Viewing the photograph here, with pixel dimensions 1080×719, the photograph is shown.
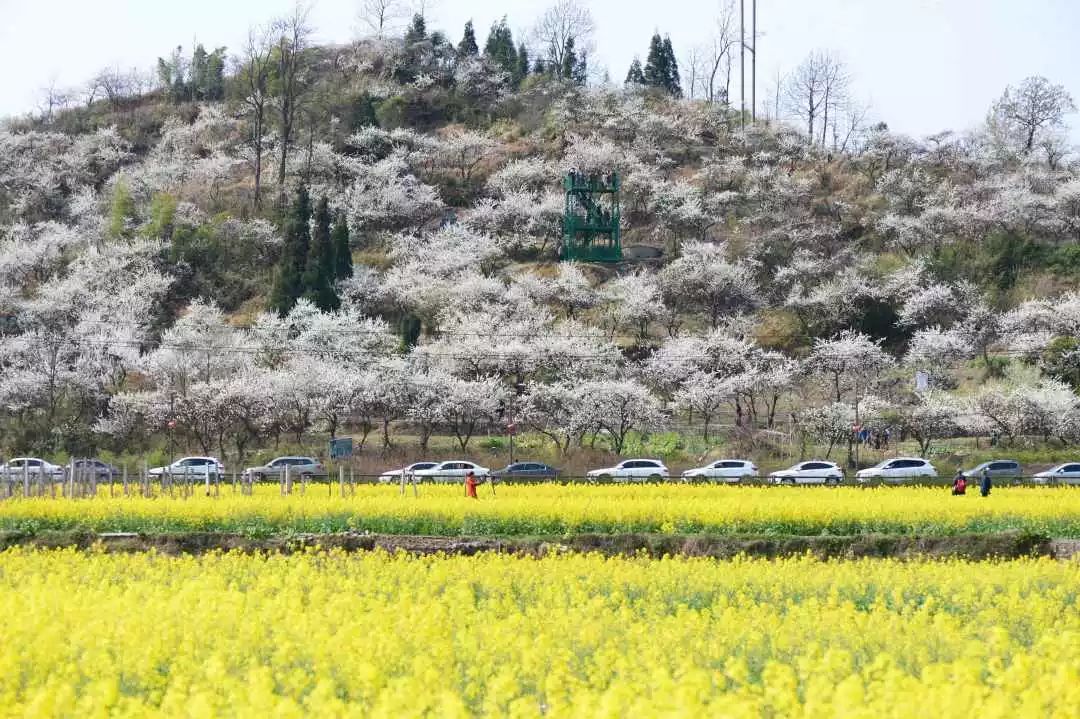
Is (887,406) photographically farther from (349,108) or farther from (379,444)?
(349,108)

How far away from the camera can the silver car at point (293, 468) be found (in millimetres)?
37688

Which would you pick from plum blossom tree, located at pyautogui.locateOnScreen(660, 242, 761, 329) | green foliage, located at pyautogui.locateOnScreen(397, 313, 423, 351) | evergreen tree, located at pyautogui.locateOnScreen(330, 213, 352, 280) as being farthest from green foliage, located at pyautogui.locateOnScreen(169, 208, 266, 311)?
plum blossom tree, located at pyautogui.locateOnScreen(660, 242, 761, 329)

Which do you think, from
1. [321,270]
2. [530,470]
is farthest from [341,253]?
[530,470]

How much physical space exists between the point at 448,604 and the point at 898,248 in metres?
62.5

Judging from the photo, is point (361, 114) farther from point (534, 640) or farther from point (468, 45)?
point (534, 640)

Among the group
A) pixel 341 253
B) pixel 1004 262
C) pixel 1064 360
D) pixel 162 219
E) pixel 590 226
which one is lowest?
pixel 1064 360

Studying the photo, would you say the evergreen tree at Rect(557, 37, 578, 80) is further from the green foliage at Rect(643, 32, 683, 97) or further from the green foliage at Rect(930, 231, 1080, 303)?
the green foliage at Rect(930, 231, 1080, 303)

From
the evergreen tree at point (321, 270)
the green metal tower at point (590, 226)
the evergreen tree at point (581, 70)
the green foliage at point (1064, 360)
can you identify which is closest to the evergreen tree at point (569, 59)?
the evergreen tree at point (581, 70)

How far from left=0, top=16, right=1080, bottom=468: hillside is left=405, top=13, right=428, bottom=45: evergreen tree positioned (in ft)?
17.7

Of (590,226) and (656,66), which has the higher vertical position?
(656,66)

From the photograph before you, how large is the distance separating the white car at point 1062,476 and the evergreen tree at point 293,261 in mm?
34366

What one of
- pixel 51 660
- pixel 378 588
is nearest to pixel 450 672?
pixel 51 660

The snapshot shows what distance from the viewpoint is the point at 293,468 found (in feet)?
130

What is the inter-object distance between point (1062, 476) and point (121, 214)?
55950 mm
